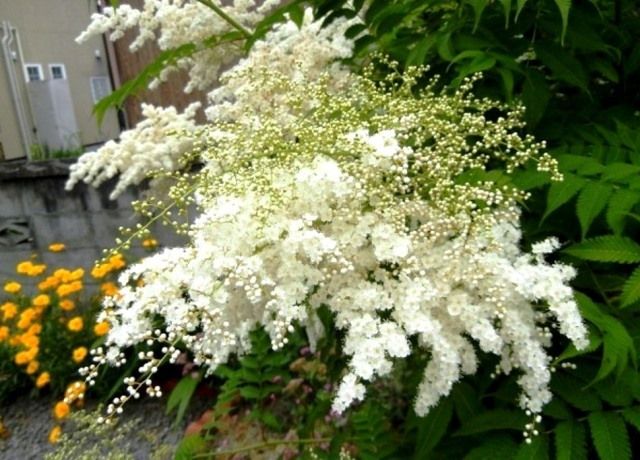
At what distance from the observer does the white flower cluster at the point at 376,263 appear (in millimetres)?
989

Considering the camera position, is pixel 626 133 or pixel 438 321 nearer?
pixel 438 321

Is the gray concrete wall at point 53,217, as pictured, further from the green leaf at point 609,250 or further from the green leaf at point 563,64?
the green leaf at point 609,250

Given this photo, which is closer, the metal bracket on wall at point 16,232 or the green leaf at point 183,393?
the green leaf at point 183,393

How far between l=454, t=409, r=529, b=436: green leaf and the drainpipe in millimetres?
9927

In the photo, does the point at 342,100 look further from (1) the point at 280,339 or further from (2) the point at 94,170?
(2) the point at 94,170

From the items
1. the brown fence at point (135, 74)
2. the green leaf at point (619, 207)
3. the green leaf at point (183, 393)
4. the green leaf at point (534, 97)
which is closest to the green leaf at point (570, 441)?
the green leaf at point (619, 207)

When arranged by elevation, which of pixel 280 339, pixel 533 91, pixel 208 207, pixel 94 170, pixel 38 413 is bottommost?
pixel 38 413

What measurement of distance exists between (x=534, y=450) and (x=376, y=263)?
48 centimetres

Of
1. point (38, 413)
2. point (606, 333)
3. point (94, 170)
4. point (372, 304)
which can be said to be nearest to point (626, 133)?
point (606, 333)

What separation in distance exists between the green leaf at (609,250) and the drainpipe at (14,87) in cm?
1005

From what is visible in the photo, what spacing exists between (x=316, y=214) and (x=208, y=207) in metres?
0.24

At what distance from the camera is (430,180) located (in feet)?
3.51

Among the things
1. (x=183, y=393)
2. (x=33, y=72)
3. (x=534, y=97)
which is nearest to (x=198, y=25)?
(x=534, y=97)

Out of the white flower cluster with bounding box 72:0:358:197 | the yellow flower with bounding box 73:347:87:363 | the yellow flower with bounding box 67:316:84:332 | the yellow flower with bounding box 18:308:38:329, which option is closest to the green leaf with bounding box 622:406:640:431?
the white flower cluster with bounding box 72:0:358:197
